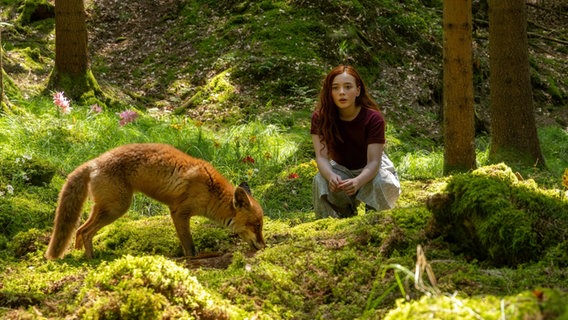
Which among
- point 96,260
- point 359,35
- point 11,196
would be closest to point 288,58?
point 359,35

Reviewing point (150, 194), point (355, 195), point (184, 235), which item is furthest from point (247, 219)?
point (355, 195)

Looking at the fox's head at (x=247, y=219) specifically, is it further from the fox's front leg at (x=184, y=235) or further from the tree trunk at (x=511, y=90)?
the tree trunk at (x=511, y=90)

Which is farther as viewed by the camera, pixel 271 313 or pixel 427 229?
pixel 427 229

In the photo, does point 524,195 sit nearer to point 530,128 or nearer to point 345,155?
point 345,155

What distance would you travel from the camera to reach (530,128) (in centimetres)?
1009

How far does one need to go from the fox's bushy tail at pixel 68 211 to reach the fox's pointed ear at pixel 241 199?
1.35 m

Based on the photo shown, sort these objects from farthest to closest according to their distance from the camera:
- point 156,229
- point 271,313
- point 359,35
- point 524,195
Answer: point 359,35 < point 156,229 < point 524,195 < point 271,313

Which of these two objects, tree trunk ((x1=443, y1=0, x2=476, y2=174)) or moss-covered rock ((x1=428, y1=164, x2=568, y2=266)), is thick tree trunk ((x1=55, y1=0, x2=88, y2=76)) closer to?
tree trunk ((x1=443, y1=0, x2=476, y2=174))

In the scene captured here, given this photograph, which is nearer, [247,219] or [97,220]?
[97,220]

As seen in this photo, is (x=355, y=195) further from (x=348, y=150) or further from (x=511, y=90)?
(x=511, y=90)

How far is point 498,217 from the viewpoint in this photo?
14.1 ft

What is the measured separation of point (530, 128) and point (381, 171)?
4.24 m

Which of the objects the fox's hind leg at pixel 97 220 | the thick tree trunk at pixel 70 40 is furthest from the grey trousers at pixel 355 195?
the thick tree trunk at pixel 70 40

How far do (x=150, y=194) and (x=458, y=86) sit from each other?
4549 mm
